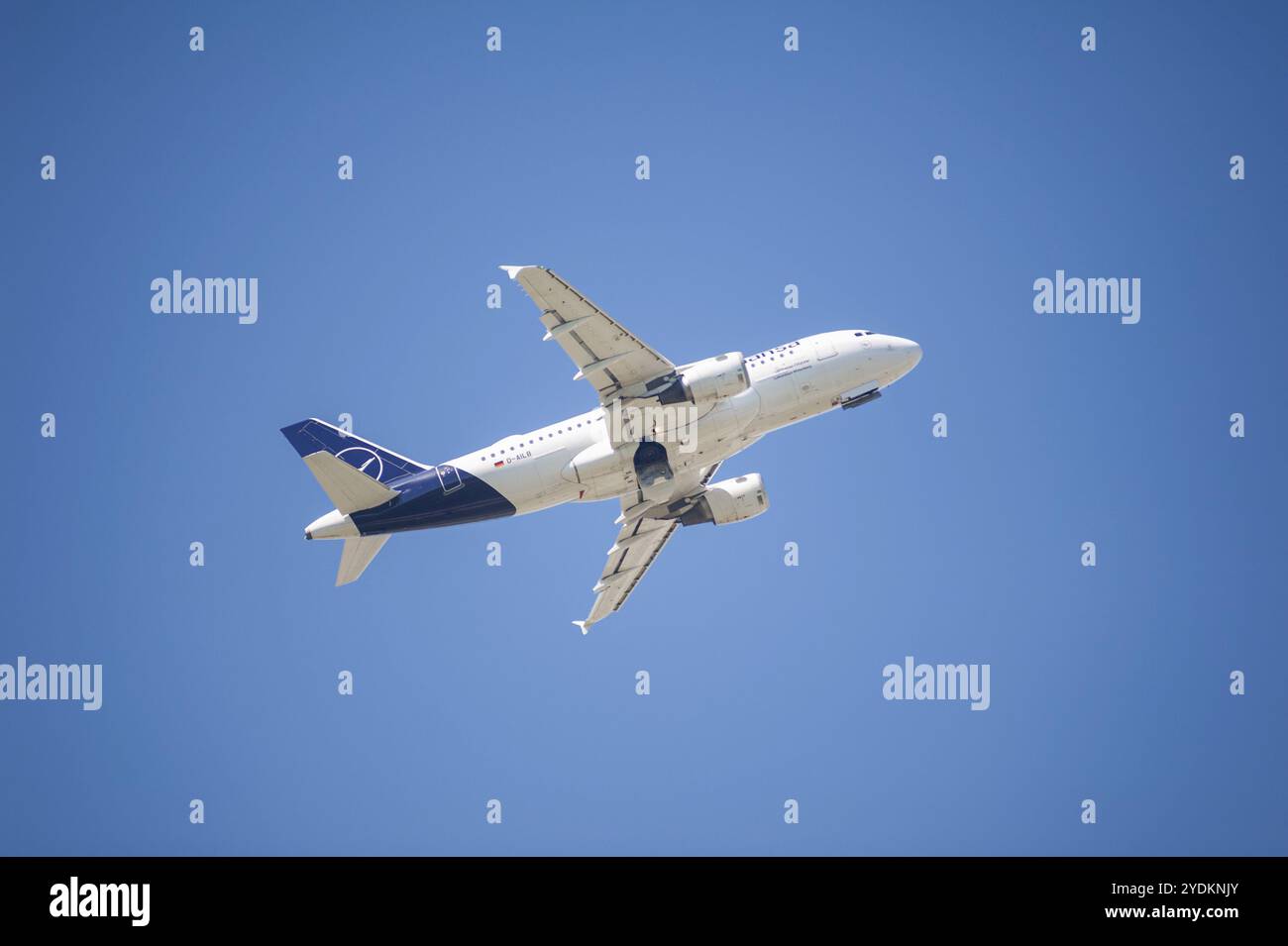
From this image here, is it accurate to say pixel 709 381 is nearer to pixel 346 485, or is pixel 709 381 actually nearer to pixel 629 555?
pixel 629 555

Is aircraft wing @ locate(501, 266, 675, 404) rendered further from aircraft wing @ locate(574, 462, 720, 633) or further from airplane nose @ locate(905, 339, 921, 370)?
airplane nose @ locate(905, 339, 921, 370)

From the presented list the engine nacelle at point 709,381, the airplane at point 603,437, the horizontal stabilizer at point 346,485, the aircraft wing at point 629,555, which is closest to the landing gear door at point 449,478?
the airplane at point 603,437

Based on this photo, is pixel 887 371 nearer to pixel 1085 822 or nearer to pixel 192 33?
pixel 1085 822

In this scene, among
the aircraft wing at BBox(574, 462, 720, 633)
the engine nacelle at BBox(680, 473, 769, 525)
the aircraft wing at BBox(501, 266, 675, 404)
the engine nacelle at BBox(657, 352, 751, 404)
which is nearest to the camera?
the aircraft wing at BBox(501, 266, 675, 404)

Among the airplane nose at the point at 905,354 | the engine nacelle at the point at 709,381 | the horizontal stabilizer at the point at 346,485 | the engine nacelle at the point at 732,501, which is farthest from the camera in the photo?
the engine nacelle at the point at 732,501

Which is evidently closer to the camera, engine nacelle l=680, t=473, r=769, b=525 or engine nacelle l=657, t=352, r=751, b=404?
engine nacelle l=657, t=352, r=751, b=404

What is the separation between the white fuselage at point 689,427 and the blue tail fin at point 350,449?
7.22 ft

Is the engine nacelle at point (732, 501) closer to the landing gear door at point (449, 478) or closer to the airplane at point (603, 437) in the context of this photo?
the airplane at point (603, 437)

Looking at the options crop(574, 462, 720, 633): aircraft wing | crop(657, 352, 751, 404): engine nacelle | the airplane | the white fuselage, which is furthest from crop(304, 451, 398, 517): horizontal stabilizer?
crop(574, 462, 720, 633): aircraft wing

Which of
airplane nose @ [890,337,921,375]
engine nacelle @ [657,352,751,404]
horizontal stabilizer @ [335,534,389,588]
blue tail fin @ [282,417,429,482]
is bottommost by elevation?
horizontal stabilizer @ [335,534,389,588]

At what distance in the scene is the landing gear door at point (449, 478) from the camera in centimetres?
5328

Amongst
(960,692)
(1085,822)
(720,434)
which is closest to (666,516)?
(720,434)

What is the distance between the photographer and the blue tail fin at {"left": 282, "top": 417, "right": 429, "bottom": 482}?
2096 inches

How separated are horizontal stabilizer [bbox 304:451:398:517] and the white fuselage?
3.27 metres
